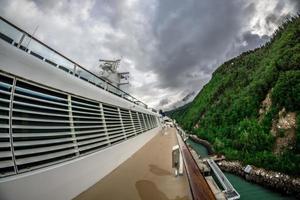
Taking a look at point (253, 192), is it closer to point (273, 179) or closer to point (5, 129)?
point (273, 179)

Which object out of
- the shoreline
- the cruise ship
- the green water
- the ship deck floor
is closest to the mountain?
the shoreline

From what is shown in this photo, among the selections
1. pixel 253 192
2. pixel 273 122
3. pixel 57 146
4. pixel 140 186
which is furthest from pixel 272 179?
pixel 57 146

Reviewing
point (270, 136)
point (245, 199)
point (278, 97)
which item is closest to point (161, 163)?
point (245, 199)

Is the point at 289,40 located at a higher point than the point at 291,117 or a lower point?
higher

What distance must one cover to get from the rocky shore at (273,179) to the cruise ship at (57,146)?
481 inches

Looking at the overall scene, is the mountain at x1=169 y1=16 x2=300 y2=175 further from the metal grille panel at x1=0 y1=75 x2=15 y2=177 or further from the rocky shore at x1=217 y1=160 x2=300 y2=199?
the metal grille panel at x1=0 y1=75 x2=15 y2=177

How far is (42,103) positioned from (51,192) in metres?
1.66

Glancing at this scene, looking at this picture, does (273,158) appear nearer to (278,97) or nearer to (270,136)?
(270,136)

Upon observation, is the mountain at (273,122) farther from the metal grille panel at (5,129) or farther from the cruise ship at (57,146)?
the metal grille panel at (5,129)

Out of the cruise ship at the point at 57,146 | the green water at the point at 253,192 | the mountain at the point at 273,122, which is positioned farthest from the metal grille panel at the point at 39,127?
the mountain at the point at 273,122

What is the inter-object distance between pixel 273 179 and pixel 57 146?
1651 cm

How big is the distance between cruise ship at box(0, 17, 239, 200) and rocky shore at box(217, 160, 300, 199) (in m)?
12.2

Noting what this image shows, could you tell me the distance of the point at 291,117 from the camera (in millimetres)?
18406

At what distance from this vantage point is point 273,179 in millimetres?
14062
